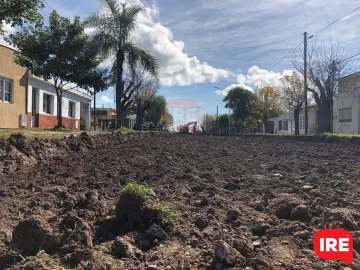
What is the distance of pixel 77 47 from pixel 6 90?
470 centimetres

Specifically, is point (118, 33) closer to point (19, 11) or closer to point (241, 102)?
point (19, 11)

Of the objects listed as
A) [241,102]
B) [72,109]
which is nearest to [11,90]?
[72,109]

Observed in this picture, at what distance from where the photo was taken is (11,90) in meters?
19.0

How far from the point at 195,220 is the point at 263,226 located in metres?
0.75

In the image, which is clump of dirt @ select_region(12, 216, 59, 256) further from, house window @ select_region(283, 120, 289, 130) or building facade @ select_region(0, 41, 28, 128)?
house window @ select_region(283, 120, 289, 130)

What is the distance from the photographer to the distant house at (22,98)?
18.1 meters

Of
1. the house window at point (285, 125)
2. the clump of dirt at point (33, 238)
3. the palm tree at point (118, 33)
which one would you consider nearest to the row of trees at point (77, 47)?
the palm tree at point (118, 33)

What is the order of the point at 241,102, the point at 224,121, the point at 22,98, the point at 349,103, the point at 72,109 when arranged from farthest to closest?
1. the point at 224,121
2. the point at 241,102
3. the point at 72,109
4. the point at 349,103
5. the point at 22,98

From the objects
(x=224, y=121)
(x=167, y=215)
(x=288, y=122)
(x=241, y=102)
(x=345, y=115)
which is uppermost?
(x=241, y=102)

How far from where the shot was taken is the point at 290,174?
665 cm

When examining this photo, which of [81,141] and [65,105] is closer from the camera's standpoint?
[81,141]

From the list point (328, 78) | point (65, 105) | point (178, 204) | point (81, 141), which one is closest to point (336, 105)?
point (328, 78)

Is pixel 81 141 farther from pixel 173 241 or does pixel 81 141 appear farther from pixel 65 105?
pixel 65 105

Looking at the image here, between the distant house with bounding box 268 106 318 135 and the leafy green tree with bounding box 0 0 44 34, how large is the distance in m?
35.5
